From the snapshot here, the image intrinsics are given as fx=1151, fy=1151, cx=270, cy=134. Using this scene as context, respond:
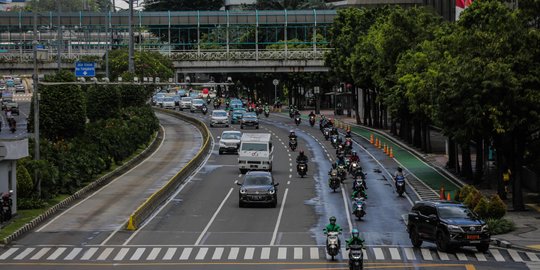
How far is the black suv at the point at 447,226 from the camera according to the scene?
43.1 m

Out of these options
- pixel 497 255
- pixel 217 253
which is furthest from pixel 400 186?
pixel 217 253

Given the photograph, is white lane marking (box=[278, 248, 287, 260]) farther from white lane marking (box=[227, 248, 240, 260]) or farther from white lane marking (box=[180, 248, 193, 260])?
white lane marking (box=[180, 248, 193, 260])

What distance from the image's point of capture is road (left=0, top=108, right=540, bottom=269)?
138 ft

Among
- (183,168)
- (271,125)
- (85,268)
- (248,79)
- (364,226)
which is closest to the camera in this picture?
(85,268)

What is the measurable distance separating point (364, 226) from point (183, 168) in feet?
86.0

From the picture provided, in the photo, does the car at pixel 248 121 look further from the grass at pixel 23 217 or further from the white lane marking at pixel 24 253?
the white lane marking at pixel 24 253

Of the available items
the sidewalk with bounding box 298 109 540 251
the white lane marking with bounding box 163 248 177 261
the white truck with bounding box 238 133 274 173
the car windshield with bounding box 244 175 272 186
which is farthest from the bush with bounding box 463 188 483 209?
the white truck with bounding box 238 133 274 173

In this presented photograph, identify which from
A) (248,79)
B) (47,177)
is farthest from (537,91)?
(248,79)

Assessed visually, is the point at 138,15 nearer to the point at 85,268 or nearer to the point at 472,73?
the point at 472,73

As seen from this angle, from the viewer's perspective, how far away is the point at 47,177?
2430 inches

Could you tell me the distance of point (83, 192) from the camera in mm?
67375

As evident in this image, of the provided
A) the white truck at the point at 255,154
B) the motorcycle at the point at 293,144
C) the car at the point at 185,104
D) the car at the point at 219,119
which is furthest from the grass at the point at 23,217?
the car at the point at 185,104

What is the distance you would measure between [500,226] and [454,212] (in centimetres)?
715

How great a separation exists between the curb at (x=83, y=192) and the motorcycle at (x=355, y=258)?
16.3m
